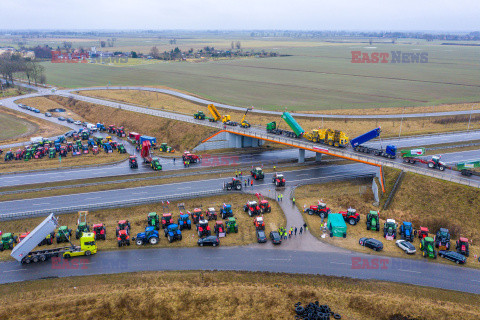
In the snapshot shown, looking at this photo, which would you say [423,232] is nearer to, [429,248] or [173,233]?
[429,248]

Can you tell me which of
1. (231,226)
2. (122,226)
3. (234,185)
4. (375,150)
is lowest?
(122,226)

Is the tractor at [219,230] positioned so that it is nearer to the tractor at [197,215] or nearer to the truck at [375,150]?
the tractor at [197,215]

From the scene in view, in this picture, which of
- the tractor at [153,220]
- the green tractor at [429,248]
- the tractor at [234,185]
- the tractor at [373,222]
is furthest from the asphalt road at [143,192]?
the green tractor at [429,248]

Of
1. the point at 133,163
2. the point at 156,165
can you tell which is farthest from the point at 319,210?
the point at 133,163

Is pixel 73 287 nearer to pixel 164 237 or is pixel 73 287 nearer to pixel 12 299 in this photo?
pixel 12 299

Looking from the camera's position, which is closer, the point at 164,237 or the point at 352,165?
the point at 164,237

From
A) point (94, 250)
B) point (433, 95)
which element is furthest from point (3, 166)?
point (433, 95)

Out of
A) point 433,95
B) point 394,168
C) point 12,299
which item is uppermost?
point 433,95
